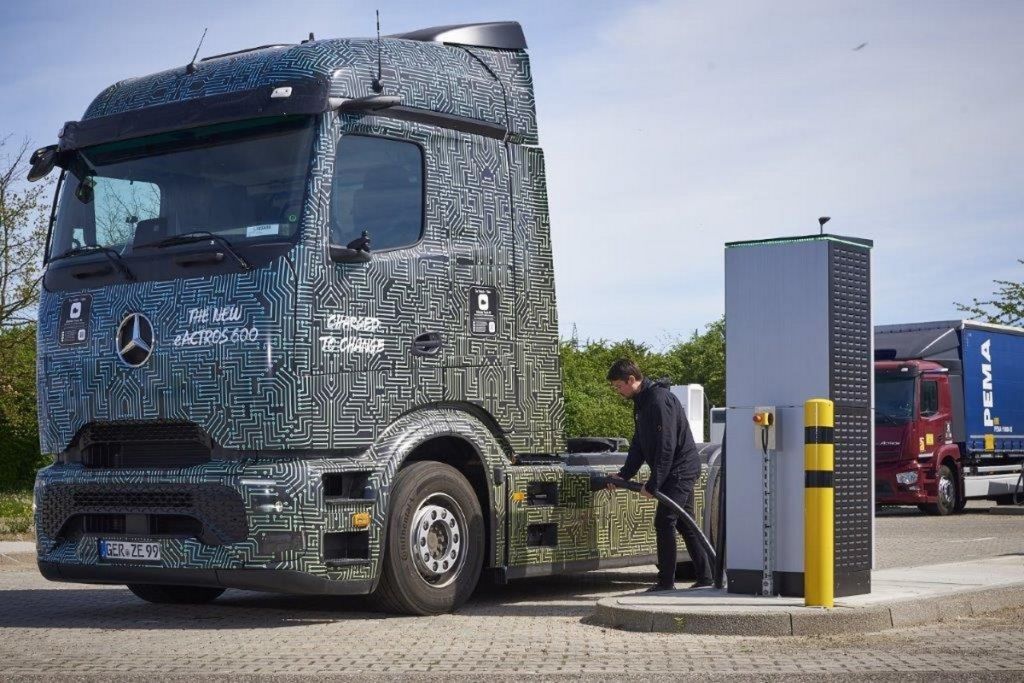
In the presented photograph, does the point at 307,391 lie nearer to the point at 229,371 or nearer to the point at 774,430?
the point at 229,371

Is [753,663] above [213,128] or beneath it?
beneath

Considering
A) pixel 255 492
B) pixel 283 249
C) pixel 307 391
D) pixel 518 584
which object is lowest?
pixel 518 584

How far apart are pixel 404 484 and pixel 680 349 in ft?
169

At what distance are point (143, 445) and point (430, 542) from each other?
193 cm

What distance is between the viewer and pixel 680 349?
60.8 meters

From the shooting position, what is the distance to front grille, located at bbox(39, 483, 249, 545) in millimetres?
9352

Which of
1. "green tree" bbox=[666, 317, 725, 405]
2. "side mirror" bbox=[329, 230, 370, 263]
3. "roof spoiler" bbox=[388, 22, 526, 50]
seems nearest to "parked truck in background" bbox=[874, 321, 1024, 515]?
"roof spoiler" bbox=[388, 22, 526, 50]

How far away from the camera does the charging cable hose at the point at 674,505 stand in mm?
11094

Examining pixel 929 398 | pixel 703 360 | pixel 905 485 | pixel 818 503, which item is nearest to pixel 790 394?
pixel 818 503

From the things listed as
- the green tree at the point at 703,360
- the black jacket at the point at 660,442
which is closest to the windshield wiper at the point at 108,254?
the black jacket at the point at 660,442

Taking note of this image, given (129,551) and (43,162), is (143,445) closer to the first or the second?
(129,551)

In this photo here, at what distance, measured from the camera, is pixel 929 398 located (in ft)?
85.9

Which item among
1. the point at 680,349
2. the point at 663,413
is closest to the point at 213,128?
the point at 663,413

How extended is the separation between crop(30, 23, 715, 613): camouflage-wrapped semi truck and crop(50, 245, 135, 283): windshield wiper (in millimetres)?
18
